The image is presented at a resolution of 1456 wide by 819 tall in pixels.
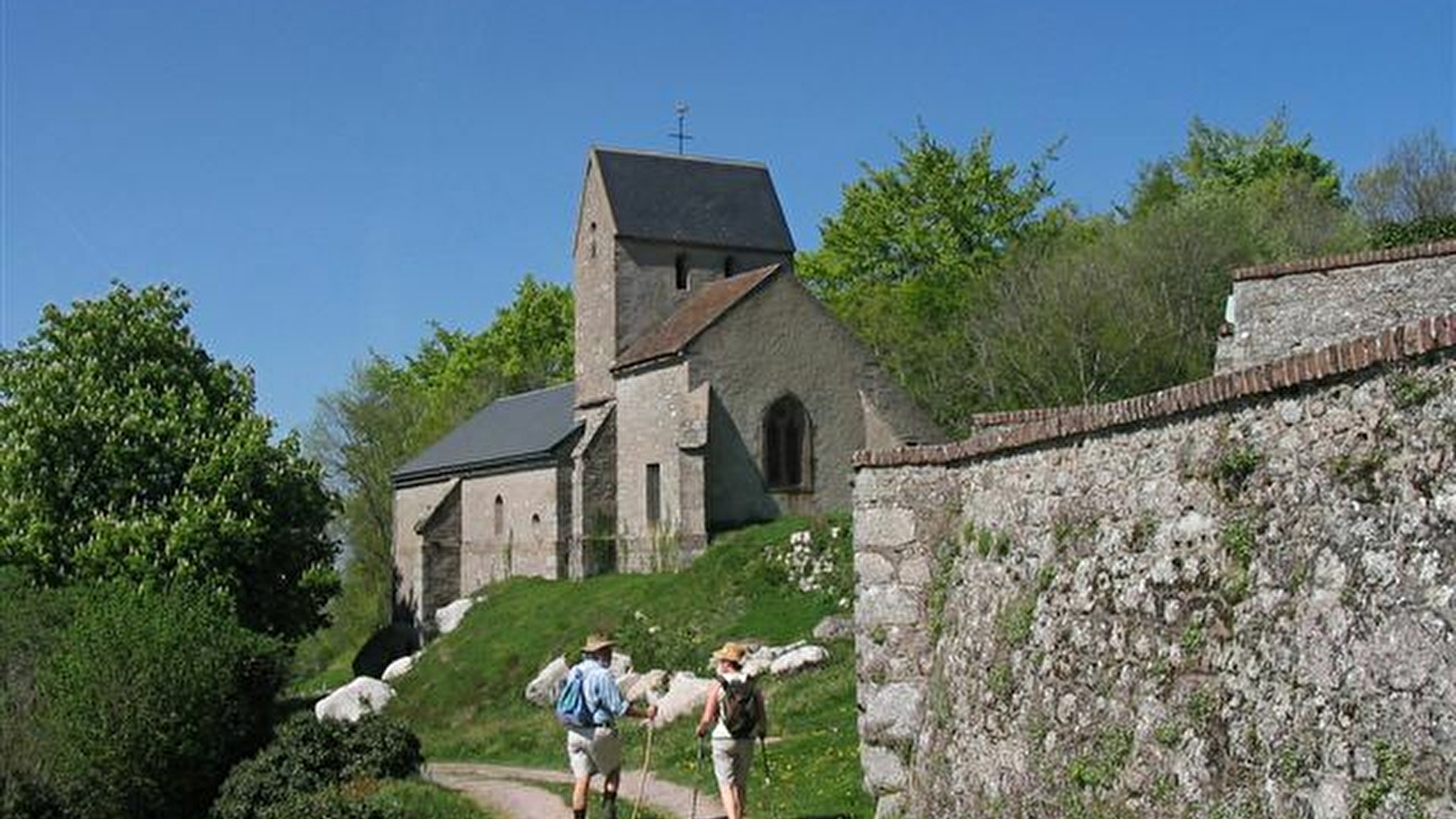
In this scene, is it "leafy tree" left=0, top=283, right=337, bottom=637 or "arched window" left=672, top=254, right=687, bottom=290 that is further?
"arched window" left=672, top=254, right=687, bottom=290

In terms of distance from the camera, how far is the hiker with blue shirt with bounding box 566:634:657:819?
1398 centimetres

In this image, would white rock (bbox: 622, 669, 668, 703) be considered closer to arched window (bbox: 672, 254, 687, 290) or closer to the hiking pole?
the hiking pole

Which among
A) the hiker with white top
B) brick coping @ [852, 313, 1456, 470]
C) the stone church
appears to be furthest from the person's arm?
the stone church

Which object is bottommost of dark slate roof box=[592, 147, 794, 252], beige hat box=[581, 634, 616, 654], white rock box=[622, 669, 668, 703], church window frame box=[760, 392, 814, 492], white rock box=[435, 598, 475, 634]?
white rock box=[622, 669, 668, 703]

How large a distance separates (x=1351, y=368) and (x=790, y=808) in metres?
8.73

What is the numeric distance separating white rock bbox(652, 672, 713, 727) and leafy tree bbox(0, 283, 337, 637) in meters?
14.4

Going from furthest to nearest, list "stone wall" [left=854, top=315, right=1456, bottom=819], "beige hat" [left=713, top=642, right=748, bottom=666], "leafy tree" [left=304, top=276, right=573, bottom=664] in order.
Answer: "leafy tree" [left=304, top=276, right=573, bottom=664], "beige hat" [left=713, top=642, right=748, bottom=666], "stone wall" [left=854, top=315, right=1456, bottom=819]

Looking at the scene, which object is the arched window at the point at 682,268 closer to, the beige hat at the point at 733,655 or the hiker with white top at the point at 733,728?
the beige hat at the point at 733,655

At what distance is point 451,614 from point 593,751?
34.4 m

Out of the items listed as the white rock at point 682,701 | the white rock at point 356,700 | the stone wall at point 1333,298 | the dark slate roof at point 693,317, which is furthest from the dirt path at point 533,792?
the dark slate roof at point 693,317

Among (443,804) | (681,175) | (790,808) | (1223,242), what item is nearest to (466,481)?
(681,175)

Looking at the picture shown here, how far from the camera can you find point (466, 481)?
5112 centimetres

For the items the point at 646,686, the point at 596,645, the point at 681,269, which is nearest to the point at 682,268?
the point at 681,269

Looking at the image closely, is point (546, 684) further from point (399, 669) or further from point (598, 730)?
point (598, 730)
